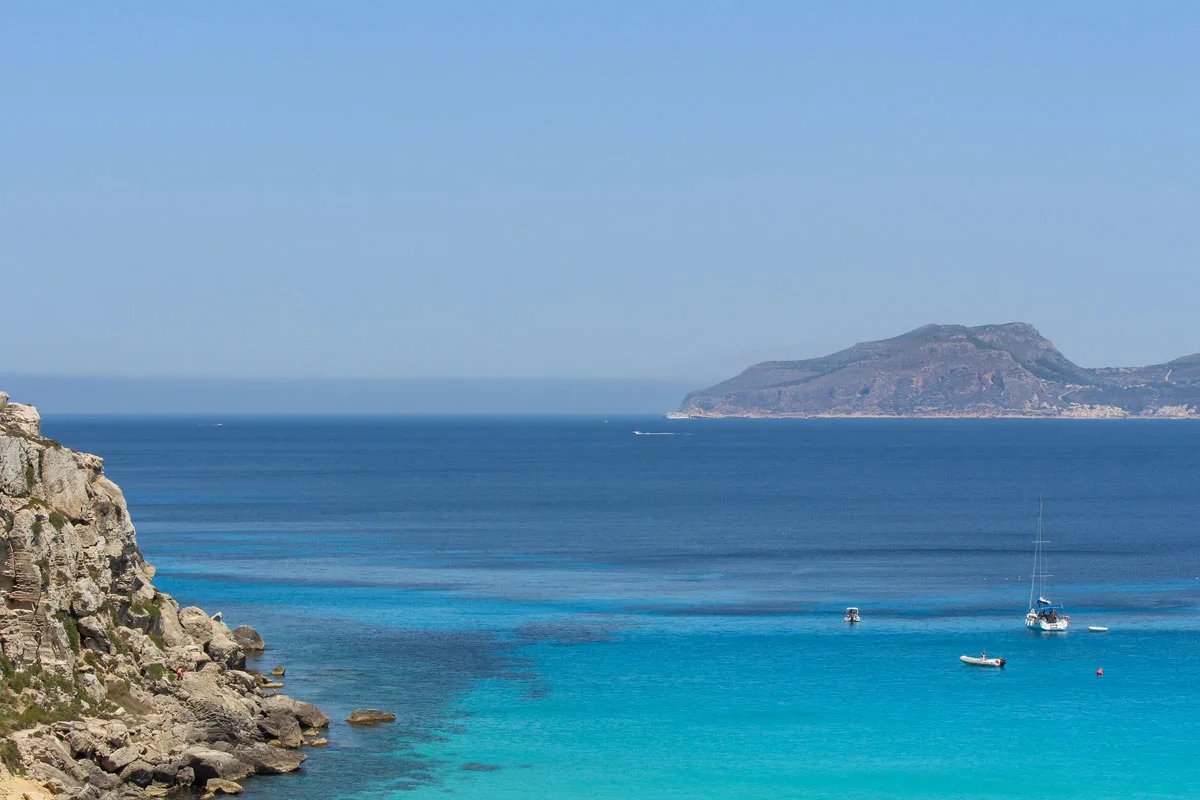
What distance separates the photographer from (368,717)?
5778 centimetres

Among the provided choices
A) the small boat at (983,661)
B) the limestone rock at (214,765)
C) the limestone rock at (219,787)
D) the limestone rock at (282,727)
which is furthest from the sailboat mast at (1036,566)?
the limestone rock at (219,787)

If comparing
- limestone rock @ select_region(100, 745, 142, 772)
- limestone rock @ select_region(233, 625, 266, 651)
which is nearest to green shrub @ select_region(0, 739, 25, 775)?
limestone rock @ select_region(100, 745, 142, 772)

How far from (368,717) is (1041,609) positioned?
46.1 metres

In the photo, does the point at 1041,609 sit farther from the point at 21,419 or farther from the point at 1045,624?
the point at 21,419

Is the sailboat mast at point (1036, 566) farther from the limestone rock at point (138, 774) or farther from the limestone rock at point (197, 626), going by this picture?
the limestone rock at point (138, 774)

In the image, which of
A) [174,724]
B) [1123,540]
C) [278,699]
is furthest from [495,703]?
[1123,540]

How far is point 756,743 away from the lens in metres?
57.7

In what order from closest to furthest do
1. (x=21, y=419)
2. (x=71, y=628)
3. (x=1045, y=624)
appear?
(x=71, y=628), (x=21, y=419), (x=1045, y=624)

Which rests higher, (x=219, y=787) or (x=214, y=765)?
(x=214, y=765)

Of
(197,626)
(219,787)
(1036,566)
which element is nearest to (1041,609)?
(1036,566)

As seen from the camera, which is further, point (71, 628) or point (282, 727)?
point (282, 727)

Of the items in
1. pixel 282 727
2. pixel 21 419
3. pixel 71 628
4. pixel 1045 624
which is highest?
pixel 21 419

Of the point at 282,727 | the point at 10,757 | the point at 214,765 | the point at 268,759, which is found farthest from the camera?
the point at 282,727

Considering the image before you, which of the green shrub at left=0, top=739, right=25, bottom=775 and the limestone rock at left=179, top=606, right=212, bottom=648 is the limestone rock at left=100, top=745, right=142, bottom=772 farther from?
the limestone rock at left=179, top=606, right=212, bottom=648
